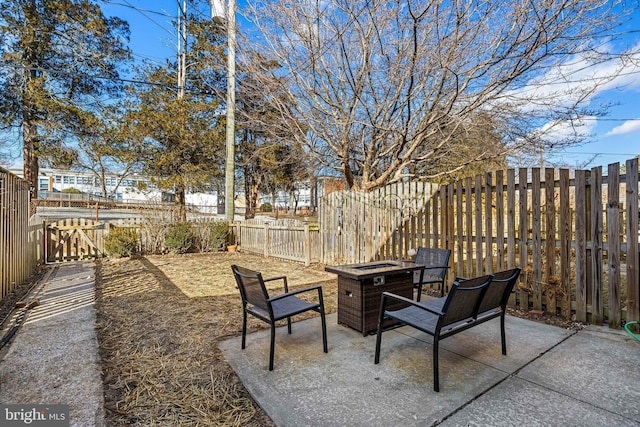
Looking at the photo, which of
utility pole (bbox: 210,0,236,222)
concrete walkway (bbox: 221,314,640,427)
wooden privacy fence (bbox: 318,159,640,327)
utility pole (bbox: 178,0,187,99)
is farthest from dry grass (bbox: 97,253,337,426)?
utility pole (bbox: 178,0,187,99)

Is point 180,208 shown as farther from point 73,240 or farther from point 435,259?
point 435,259

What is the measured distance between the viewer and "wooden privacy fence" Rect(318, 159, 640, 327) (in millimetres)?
3332

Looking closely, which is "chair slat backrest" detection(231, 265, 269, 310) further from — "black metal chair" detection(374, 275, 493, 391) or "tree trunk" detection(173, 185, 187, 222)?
"tree trunk" detection(173, 185, 187, 222)

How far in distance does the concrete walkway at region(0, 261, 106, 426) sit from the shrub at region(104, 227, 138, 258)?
3909 millimetres

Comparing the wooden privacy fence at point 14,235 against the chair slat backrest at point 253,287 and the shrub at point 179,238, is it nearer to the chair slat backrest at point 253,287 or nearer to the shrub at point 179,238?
the shrub at point 179,238

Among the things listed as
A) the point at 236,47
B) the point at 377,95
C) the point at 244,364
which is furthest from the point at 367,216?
the point at 236,47

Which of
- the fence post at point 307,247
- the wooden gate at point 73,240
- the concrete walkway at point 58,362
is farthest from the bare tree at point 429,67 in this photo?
the wooden gate at point 73,240

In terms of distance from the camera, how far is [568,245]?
3699 millimetres

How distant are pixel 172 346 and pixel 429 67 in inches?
236

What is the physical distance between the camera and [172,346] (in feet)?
10.1

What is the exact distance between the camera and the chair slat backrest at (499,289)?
2.56 meters

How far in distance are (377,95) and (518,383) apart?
6203 mm

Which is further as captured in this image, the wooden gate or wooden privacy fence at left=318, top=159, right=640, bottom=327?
the wooden gate

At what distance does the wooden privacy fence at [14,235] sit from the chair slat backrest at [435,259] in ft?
18.8
